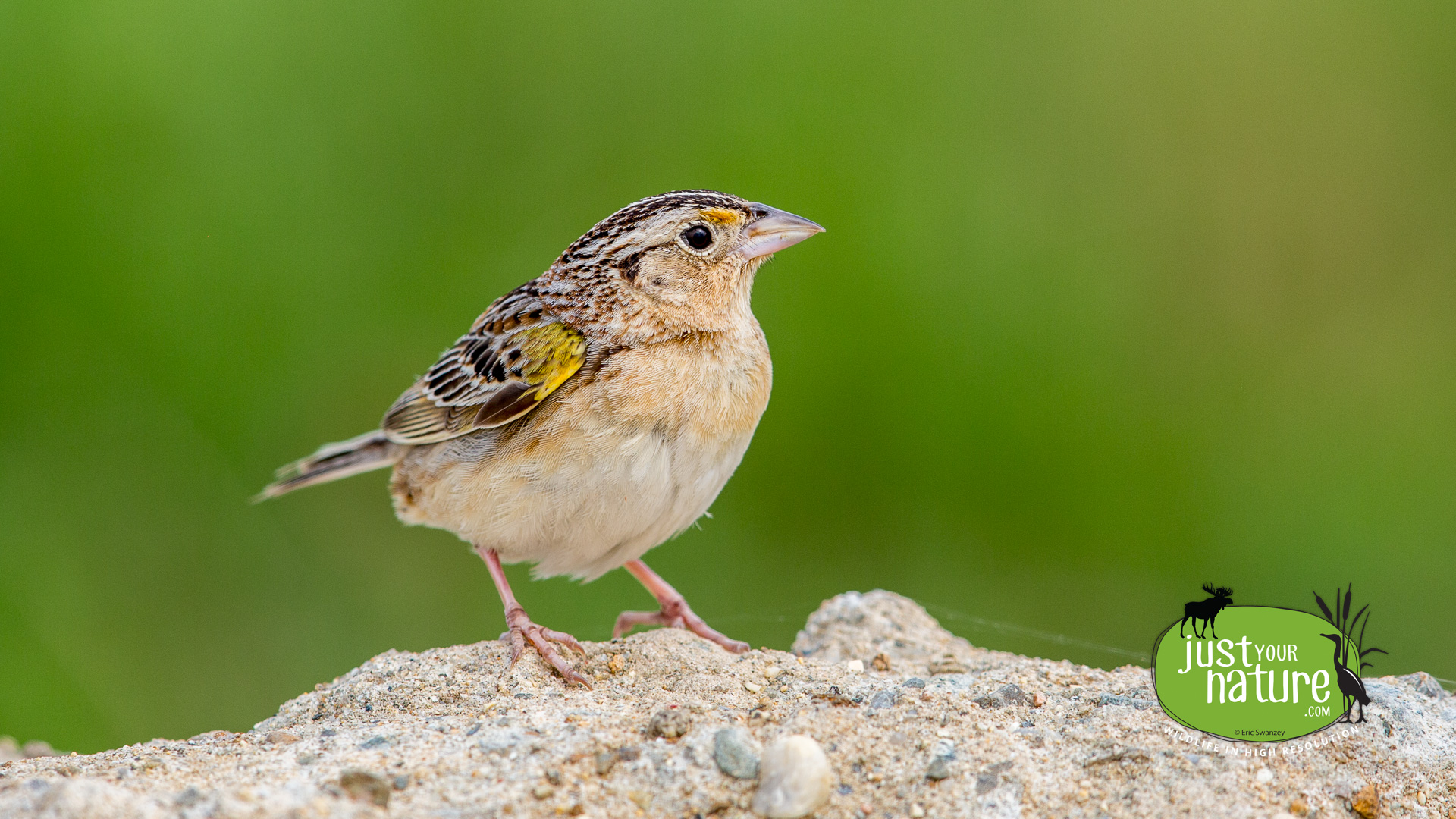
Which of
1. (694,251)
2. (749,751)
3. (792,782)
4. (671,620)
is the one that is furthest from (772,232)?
(792,782)

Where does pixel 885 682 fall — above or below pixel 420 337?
below

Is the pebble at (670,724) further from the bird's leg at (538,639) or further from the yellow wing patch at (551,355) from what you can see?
the yellow wing patch at (551,355)

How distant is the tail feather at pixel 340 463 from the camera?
19.9 feet

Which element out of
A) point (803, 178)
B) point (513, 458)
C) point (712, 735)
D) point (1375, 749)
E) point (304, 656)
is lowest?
point (304, 656)

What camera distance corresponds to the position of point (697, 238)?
534 cm

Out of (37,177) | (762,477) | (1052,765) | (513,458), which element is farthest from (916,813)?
(37,177)

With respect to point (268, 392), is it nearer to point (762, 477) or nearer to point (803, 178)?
point (762, 477)

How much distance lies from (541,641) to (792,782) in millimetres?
1642

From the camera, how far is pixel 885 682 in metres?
4.18

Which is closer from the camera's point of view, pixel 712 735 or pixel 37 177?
pixel 712 735

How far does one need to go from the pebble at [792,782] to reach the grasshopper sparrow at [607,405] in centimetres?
136

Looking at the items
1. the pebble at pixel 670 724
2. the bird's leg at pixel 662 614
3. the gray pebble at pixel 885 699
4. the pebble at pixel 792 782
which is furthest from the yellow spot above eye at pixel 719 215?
the pebble at pixel 792 782

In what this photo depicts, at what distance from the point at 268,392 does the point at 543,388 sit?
2.63 meters

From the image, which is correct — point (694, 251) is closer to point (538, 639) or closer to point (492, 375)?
point (492, 375)
